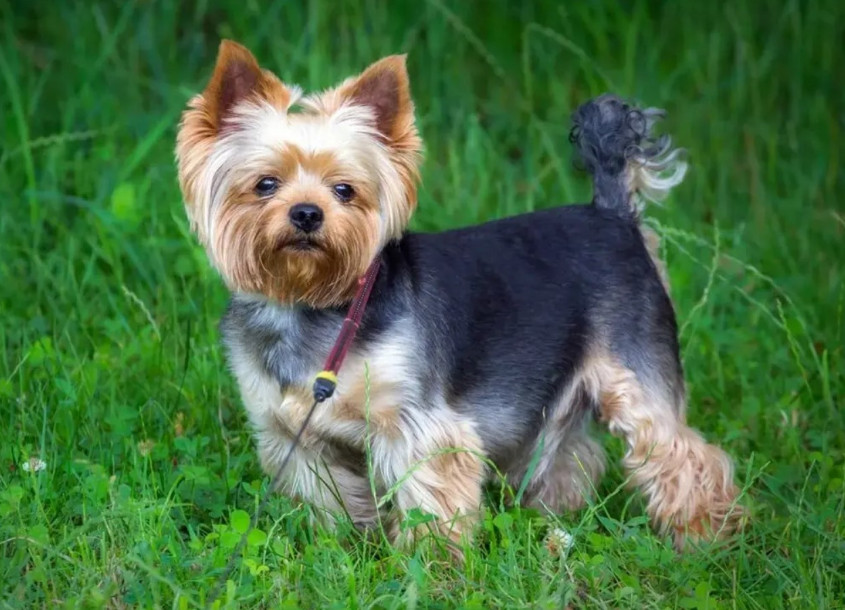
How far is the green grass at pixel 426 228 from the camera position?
3871mm

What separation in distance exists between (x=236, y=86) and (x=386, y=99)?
17.5 inches

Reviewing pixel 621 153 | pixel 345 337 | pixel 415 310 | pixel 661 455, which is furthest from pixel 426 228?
pixel 345 337

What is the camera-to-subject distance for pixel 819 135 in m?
7.50

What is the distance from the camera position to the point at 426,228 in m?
6.55

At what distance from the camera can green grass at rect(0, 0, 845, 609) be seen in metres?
3.87

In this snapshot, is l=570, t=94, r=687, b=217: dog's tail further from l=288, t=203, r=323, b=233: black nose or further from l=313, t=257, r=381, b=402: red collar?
l=288, t=203, r=323, b=233: black nose

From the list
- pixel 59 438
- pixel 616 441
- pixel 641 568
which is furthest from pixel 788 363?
pixel 59 438

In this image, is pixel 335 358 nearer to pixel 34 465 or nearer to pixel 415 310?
pixel 415 310

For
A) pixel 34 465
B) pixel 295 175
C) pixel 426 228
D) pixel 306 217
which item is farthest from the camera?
pixel 426 228

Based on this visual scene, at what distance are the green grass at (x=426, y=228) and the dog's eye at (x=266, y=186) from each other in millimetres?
938

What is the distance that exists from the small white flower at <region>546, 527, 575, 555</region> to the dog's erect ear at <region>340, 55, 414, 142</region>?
4.12ft

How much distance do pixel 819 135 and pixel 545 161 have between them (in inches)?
58.7

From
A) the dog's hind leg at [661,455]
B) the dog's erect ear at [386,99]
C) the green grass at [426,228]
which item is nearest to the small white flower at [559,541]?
the green grass at [426,228]

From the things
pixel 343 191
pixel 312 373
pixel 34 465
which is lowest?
pixel 34 465
